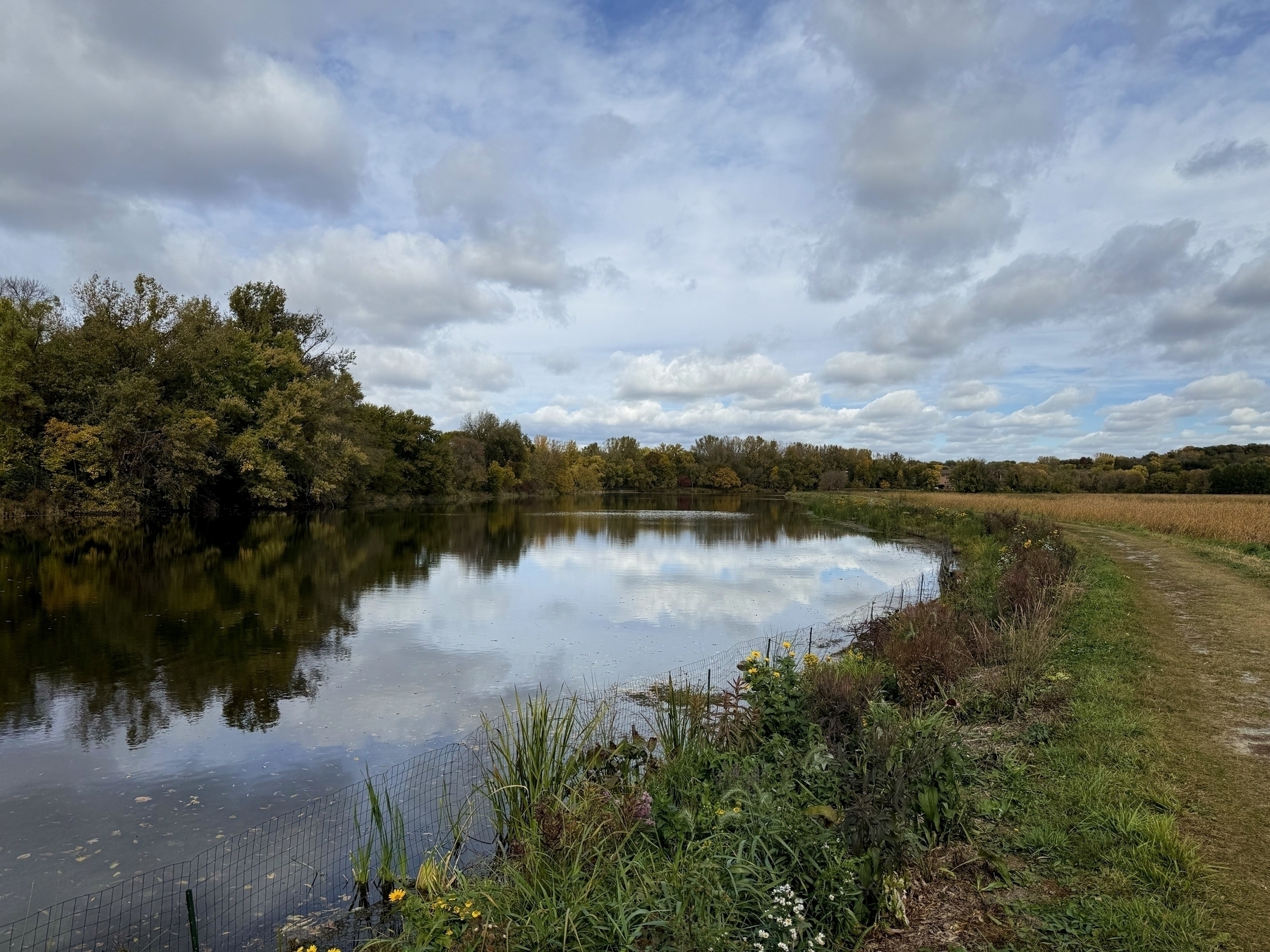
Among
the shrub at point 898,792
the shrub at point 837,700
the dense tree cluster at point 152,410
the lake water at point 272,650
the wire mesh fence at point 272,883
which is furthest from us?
the dense tree cluster at point 152,410

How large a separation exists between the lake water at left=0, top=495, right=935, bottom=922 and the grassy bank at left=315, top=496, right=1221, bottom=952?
277cm

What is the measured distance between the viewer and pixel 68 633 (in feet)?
44.3

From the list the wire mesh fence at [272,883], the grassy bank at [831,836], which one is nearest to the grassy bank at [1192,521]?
the grassy bank at [831,836]

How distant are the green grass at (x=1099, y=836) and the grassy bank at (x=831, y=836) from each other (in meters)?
0.02

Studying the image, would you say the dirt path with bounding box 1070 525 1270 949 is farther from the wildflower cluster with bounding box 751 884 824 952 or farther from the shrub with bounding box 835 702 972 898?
the wildflower cluster with bounding box 751 884 824 952

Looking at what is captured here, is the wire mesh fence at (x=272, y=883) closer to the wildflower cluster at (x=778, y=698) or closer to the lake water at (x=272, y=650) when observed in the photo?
the lake water at (x=272, y=650)

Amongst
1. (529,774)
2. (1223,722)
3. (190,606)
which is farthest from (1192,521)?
(190,606)

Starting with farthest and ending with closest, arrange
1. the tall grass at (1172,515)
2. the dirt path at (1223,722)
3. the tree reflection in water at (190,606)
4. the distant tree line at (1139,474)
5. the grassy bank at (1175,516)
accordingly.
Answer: the distant tree line at (1139,474) → the tall grass at (1172,515) → the grassy bank at (1175,516) → the tree reflection in water at (190,606) → the dirt path at (1223,722)

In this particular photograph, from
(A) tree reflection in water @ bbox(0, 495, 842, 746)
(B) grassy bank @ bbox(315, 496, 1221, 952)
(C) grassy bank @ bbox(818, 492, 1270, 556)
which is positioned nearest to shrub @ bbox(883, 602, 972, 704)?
(B) grassy bank @ bbox(315, 496, 1221, 952)

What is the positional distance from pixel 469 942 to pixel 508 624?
12029 millimetres

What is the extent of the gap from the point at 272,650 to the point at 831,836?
11491 mm

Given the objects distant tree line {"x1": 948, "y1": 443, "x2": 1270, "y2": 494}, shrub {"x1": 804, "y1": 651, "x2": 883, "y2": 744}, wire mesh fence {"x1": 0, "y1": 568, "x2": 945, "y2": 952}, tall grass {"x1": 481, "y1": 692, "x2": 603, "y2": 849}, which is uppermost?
distant tree line {"x1": 948, "y1": 443, "x2": 1270, "y2": 494}

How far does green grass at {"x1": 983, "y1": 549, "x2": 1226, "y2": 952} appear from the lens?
3961 millimetres

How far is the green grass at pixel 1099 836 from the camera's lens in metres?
3.96
